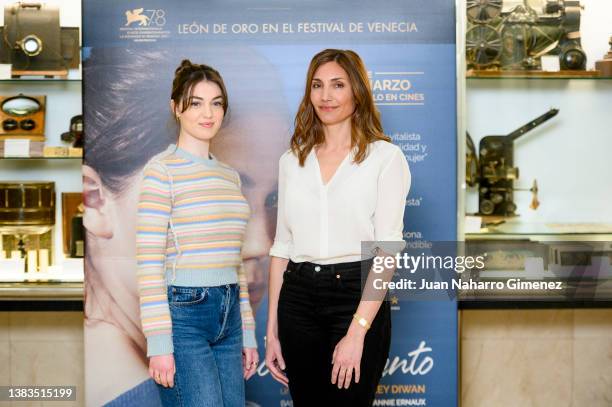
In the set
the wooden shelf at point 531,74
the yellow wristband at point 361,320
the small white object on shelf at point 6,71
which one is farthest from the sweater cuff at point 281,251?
the small white object on shelf at point 6,71

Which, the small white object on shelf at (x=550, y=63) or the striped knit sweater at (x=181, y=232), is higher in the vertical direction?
the small white object on shelf at (x=550, y=63)

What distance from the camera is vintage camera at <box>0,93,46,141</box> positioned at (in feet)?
11.0

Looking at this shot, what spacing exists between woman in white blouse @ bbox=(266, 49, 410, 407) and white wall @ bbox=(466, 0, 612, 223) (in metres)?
1.35

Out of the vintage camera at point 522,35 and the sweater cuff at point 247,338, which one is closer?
the sweater cuff at point 247,338

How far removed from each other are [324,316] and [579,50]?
79.6 inches

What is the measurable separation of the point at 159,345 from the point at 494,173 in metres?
1.96

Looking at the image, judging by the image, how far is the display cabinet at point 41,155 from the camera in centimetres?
330

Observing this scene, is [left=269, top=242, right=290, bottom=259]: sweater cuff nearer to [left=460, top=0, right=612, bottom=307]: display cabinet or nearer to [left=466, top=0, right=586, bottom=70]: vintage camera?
[left=460, top=0, right=612, bottom=307]: display cabinet

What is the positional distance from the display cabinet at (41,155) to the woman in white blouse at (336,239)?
1.39m

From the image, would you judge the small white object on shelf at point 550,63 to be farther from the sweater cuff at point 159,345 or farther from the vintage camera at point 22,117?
the vintage camera at point 22,117

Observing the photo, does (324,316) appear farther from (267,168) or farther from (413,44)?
(413,44)

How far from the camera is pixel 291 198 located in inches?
88.7

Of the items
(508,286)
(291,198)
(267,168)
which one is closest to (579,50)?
(508,286)

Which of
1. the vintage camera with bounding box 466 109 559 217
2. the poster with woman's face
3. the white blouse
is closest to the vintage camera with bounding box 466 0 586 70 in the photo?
the vintage camera with bounding box 466 109 559 217
